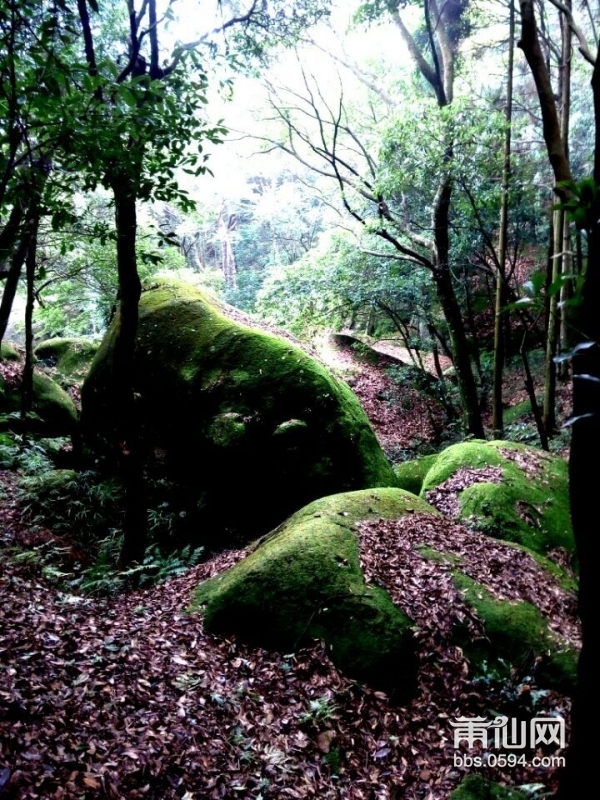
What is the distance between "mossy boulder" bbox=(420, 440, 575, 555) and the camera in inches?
261

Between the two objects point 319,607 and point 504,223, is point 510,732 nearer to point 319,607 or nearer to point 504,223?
point 319,607

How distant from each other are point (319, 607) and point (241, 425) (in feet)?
12.2

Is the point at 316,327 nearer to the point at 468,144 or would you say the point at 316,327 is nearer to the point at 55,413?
the point at 468,144

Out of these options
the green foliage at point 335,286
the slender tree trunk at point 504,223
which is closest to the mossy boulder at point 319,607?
the slender tree trunk at point 504,223

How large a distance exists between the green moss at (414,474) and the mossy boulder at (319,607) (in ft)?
12.7

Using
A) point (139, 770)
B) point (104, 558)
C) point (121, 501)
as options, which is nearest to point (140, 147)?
point (139, 770)

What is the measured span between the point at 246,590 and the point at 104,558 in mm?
3330

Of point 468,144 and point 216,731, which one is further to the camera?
point 468,144

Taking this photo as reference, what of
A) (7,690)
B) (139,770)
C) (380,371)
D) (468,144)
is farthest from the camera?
(380,371)

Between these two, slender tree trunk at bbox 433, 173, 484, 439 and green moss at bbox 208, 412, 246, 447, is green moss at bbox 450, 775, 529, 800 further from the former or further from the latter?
slender tree trunk at bbox 433, 173, 484, 439

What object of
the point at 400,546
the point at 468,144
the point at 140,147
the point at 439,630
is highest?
the point at 468,144

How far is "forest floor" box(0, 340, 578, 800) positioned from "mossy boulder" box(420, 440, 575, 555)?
45.5 inches

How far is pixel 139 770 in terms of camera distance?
9.89 feet

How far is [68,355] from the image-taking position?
16.1 m
